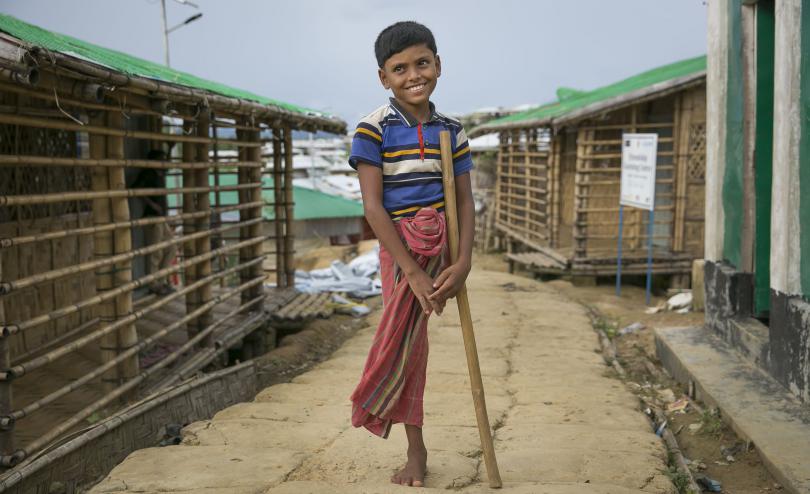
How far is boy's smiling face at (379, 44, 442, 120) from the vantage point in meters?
2.88

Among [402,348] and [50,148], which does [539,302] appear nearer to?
[50,148]

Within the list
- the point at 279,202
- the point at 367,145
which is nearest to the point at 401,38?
the point at 367,145

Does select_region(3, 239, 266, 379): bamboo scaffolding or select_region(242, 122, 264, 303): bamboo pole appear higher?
select_region(242, 122, 264, 303): bamboo pole

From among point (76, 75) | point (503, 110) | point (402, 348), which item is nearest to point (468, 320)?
point (402, 348)

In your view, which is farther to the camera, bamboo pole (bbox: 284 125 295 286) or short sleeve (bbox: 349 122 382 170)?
bamboo pole (bbox: 284 125 295 286)

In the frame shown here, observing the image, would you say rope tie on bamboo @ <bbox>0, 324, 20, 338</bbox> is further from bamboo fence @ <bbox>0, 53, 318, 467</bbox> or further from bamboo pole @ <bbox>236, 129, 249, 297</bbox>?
bamboo pole @ <bbox>236, 129, 249, 297</bbox>

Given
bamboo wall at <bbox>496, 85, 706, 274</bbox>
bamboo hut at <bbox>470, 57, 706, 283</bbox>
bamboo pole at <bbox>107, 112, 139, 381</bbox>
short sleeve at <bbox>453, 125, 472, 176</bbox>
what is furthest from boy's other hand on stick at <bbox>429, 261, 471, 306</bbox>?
bamboo wall at <bbox>496, 85, 706, 274</bbox>

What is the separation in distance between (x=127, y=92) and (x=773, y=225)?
437 cm

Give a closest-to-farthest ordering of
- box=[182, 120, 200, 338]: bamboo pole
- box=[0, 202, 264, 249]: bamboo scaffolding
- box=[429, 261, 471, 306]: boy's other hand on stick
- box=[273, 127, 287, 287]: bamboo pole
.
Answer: box=[429, 261, 471, 306]: boy's other hand on stick < box=[0, 202, 264, 249]: bamboo scaffolding < box=[182, 120, 200, 338]: bamboo pole < box=[273, 127, 287, 287]: bamboo pole

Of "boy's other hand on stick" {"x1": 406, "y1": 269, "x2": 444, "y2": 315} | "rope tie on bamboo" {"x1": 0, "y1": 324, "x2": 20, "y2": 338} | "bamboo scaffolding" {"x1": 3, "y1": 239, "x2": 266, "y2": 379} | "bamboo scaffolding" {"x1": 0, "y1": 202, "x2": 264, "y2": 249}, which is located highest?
"bamboo scaffolding" {"x1": 0, "y1": 202, "x2": 264, "y2": 249}

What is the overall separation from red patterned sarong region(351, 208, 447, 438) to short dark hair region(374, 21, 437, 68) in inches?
23.1

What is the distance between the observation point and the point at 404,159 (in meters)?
2.90

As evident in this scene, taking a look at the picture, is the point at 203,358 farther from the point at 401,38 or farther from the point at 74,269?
the point at 401,38

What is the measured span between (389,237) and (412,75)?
585mm
